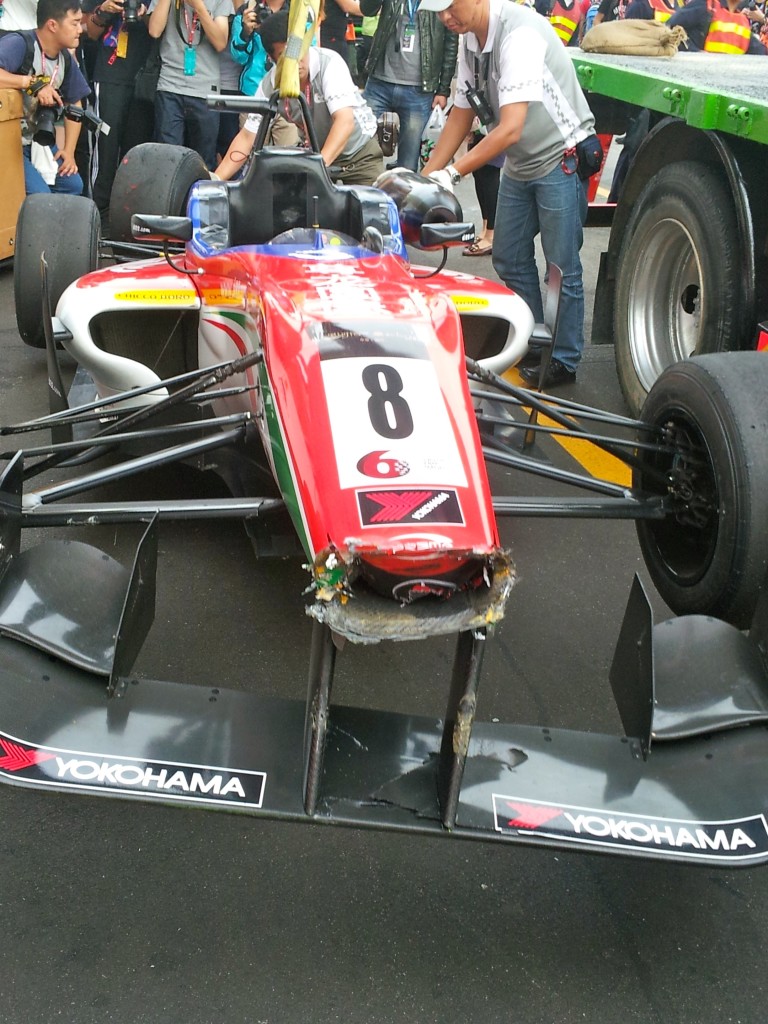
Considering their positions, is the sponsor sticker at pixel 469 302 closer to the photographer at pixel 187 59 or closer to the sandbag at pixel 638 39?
the sandbag at pixel 638 39

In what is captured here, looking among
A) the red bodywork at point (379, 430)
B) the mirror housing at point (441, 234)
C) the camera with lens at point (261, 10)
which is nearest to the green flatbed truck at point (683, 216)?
the mirror housing at point (441, 234)

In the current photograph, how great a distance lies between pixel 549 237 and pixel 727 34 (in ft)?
13.4

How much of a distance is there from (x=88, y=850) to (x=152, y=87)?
21.7 feet

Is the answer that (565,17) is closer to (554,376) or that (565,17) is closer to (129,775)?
(554,376)

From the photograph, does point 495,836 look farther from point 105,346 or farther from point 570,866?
point 105,346

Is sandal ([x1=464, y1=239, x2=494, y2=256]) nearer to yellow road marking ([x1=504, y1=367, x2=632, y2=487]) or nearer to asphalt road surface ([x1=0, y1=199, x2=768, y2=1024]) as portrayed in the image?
yellow road marking ([x1=504, y1=367, x2=632, y2=487])

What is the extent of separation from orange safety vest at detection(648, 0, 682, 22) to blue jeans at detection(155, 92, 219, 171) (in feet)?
13.4

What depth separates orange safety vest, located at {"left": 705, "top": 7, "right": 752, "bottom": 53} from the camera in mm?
7957

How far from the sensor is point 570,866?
244cm

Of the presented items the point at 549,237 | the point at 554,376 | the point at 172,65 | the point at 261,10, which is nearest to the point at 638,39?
the point at 549,237

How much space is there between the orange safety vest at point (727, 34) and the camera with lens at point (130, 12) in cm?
438

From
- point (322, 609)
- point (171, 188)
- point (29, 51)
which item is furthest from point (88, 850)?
point (29, 51)

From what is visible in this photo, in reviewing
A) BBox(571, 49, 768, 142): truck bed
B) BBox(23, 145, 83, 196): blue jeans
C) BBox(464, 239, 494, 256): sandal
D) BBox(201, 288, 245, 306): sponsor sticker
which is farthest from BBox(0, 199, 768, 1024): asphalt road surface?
BBox(464, 239, 494, 256): sandal

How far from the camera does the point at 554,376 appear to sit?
5445mm
